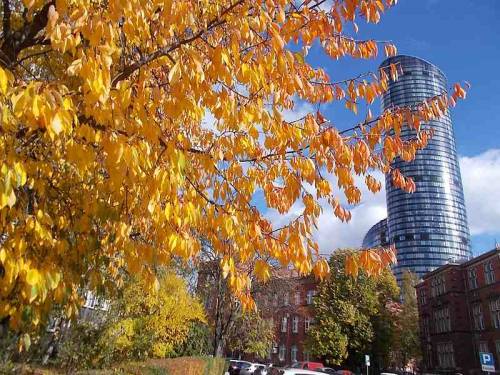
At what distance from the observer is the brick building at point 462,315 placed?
148ft

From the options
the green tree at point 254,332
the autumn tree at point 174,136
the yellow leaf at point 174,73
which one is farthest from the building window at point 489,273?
the yellow leaf at point 174,73

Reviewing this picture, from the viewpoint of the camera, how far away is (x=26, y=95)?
2824mm

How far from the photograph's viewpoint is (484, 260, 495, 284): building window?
45.3 m

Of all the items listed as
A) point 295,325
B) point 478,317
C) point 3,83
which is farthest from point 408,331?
point 3,83

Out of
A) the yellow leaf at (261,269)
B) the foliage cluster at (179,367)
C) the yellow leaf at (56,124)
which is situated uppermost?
the yellow leaf at (56,124)

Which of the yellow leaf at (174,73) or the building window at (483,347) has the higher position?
the building window at (483,347)

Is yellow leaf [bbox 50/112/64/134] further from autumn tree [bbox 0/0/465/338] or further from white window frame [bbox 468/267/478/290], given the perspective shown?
white window frame [bbox 468/267/478/290]

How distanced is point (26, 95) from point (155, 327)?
2071cm

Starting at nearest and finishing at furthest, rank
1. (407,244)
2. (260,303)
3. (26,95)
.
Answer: (26,95)
(260,303)
(407,244)

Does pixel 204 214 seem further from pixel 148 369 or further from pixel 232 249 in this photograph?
pixel 148 369

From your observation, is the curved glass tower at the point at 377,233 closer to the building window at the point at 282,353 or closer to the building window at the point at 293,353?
the building window at the point at 282,353

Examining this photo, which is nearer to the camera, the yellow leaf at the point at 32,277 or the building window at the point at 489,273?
the yellow leaf at the point at 32,277

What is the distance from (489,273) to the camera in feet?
151

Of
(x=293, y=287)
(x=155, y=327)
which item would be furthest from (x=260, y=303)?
(x=155, y=327)
